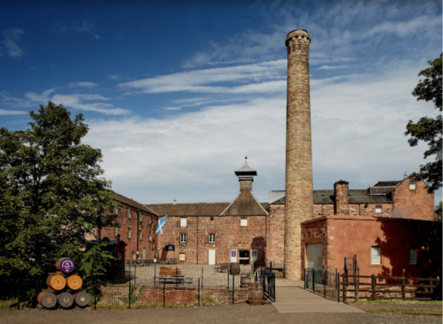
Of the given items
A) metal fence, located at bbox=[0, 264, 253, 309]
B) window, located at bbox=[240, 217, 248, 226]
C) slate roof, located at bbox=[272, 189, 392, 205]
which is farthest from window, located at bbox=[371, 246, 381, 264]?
window, located at bbox=[240, 217, 248, 226]

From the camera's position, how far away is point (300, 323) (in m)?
13.0

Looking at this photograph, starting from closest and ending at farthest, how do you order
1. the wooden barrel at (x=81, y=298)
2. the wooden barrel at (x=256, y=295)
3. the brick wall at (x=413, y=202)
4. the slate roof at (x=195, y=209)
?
the wooden barrel at (x=256, y=295)
the wooden barrel at (x=81, y=298)
the brick wall at (x=413, y=202)
the slate roof at (x=195, y=209)

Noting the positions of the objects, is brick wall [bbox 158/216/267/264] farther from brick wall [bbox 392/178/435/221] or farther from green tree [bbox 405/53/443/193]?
green tree [bbox 405/53/443/193]

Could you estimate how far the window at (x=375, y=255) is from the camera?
21.5 m

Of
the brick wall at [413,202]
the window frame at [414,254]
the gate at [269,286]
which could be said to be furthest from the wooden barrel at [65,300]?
the brick wall at [413,202]

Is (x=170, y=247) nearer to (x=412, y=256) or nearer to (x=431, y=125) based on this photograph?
(x=412, y=256)

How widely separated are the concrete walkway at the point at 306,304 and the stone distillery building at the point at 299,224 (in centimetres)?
336

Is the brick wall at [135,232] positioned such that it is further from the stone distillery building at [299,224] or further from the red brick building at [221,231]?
the red brick building at [221,231]

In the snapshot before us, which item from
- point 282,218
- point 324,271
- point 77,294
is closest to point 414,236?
point 324,271

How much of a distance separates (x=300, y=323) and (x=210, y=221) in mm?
32864

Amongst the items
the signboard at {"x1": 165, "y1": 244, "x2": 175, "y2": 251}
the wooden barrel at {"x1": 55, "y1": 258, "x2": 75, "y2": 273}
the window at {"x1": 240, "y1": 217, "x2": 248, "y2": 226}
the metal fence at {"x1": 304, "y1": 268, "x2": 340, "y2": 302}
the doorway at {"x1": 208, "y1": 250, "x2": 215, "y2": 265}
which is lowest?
the doorway at {"x1": 208, "y1": 250, "x2": 215, "y2": 265}

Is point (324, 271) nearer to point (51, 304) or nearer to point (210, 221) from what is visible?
point (51, 304)

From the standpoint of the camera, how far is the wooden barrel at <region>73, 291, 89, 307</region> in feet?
57.4

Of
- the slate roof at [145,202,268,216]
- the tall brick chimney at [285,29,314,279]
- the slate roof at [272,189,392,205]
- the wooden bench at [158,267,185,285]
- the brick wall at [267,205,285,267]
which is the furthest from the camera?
the slate roof at [145,202,268,216]
